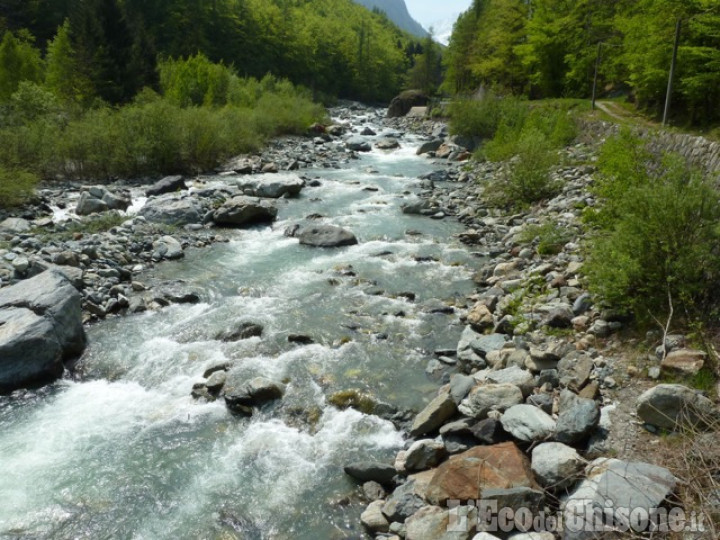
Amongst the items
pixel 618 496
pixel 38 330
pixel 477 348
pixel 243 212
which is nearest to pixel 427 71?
pixel 243 212

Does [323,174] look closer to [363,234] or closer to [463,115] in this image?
[363,234]

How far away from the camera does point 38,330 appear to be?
9461mm

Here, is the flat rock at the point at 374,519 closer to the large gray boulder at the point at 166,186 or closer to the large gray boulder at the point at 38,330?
the large gray boulder at the point at 38,330

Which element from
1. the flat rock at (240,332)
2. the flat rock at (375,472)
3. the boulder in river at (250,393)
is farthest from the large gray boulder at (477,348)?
the flat rock at (240,332)

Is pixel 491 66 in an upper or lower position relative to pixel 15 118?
upper

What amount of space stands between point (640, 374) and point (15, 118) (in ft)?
91.5

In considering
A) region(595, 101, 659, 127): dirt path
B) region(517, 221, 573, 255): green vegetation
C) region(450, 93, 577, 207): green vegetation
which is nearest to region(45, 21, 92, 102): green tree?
region(450, 93, 577, 207): green vegetation

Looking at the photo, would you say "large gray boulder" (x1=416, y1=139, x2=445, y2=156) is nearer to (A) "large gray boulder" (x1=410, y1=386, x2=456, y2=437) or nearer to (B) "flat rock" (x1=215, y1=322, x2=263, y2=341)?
(B) "flat rock" (x1=215, y1=322, x2=263, y2=341)

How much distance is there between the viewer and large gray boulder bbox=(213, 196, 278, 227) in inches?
772

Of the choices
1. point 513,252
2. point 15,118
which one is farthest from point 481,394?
point 15,118

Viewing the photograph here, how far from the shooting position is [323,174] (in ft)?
98.6

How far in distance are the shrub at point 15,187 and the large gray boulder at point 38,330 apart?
30.7ft

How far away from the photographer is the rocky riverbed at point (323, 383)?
6.28 meters

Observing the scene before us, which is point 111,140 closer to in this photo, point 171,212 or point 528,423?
point 171,212
